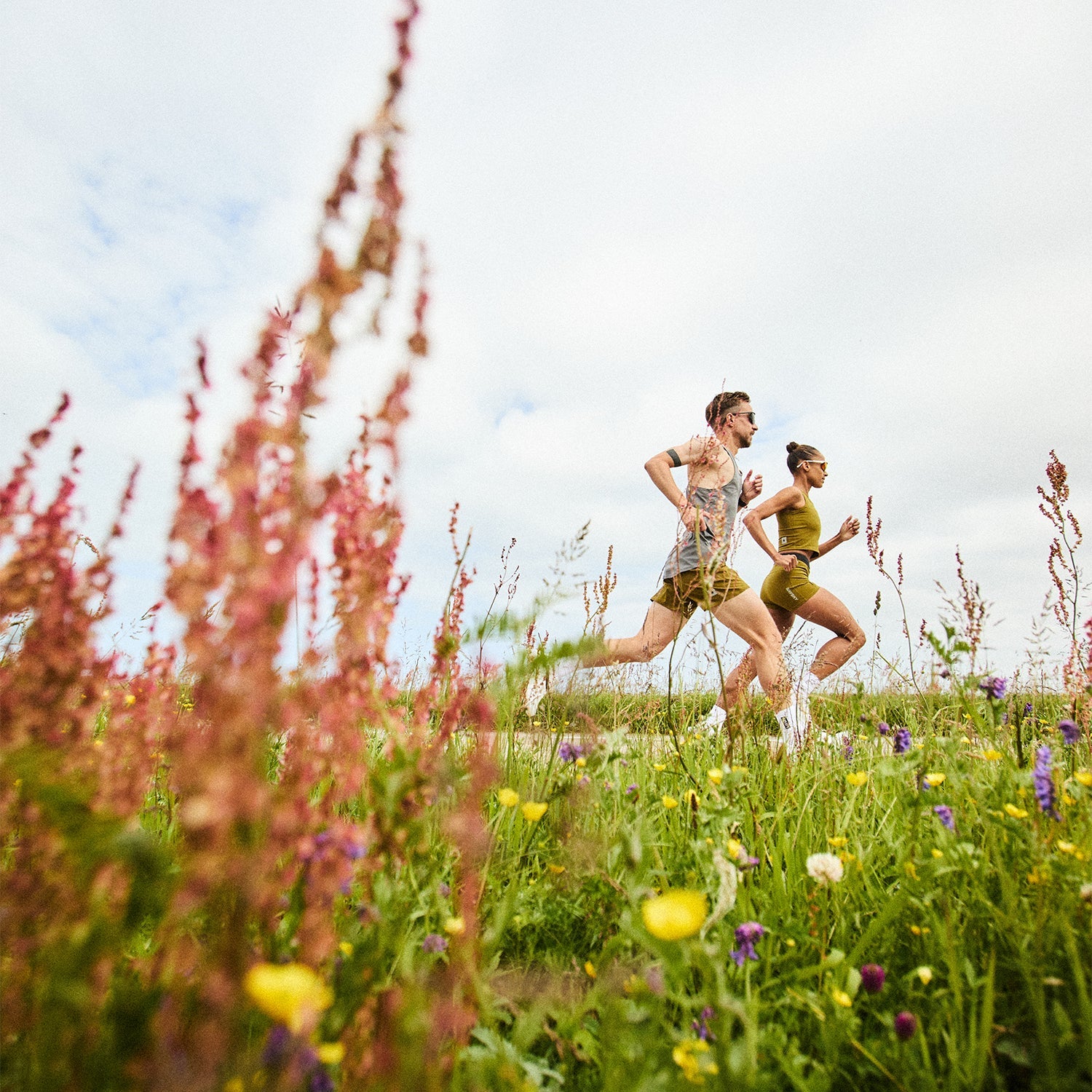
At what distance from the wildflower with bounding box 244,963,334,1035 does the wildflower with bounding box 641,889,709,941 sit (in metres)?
0.41

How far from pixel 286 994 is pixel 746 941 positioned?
1179mm

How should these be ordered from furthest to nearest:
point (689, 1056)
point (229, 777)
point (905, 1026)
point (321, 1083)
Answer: point (905, 1026) → point (689, 1056) → point (321, 1083) → point (229, 777)

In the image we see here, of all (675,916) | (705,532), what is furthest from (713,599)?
(675,916)

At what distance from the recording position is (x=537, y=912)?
1.76m

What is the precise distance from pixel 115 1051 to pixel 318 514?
0.57 metres

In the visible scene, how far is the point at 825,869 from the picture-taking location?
1741 millimetres

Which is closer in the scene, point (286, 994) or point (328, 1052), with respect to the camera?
point (286, 994)

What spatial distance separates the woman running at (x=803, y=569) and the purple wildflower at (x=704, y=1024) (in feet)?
14.8

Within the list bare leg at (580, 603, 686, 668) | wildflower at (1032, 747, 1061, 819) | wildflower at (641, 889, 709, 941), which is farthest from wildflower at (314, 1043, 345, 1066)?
bare leg at (580, 603, 686, 668)

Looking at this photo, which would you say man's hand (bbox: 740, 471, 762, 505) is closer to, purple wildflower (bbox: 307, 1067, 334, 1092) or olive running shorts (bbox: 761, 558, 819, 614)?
olive running shorts (bbox: 761, 558, 819, 614)

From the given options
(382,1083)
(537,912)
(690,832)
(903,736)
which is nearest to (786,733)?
(903,736)

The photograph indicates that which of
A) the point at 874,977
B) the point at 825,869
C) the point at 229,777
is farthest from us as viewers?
the point at 825,869

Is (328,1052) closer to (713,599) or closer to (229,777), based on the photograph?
(229,777)

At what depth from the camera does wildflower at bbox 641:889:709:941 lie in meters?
0.87
